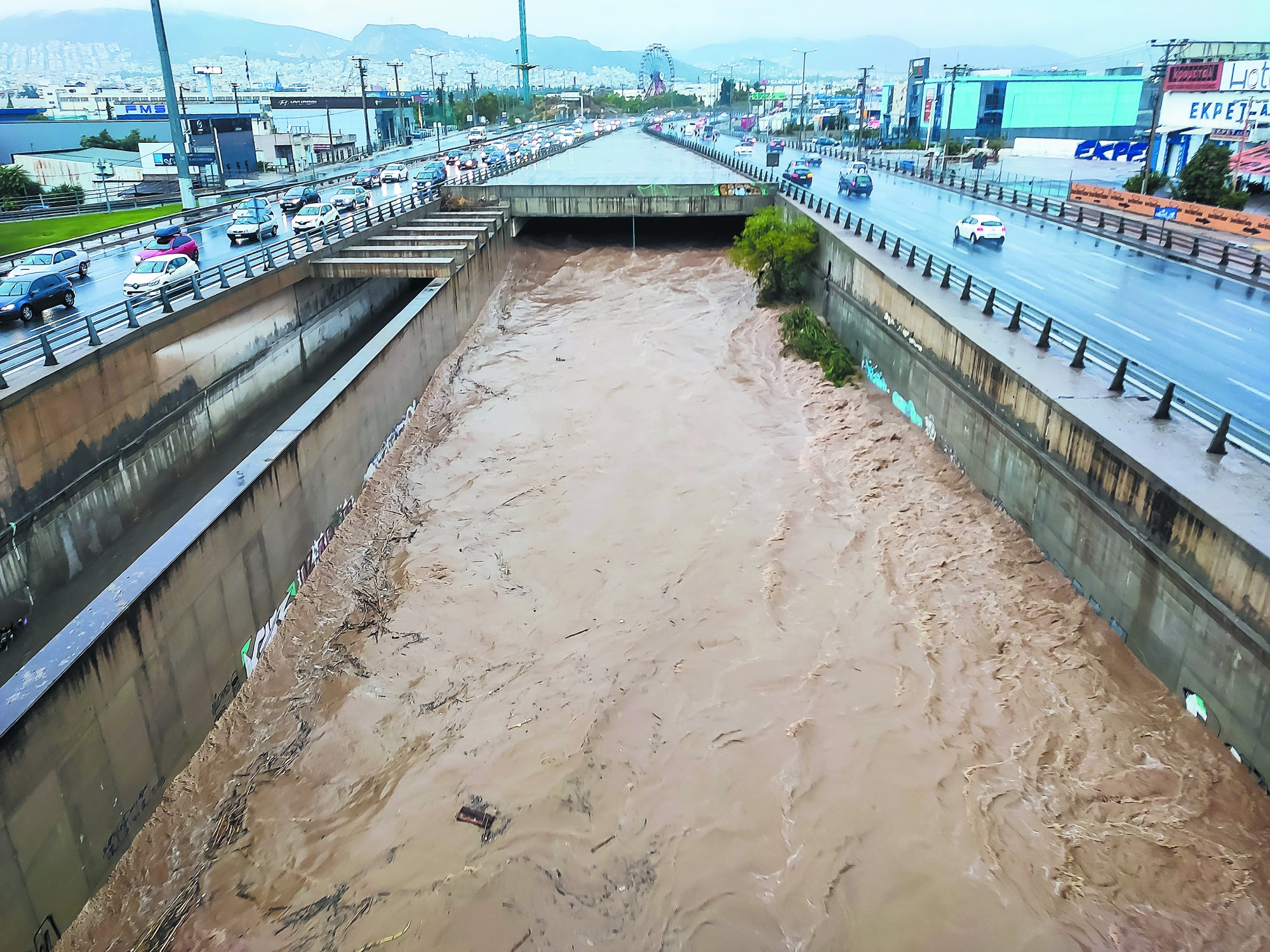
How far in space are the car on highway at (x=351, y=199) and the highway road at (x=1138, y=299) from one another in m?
29.2

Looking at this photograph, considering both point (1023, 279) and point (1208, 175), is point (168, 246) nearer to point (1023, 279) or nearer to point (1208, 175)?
point (1023, 279)

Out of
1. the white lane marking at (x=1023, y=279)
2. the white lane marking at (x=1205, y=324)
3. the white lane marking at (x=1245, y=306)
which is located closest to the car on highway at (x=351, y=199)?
the white lane marking at (x=1023, y=279)

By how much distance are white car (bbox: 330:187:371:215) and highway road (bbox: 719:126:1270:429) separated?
1150 inches

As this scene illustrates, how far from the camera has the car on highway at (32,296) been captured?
25078 mm

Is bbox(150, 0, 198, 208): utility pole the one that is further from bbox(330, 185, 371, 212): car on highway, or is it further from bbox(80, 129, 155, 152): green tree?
bbox(80, 129, 155, 152): green tree

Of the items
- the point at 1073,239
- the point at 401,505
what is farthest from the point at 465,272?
→ the point at 1073,239

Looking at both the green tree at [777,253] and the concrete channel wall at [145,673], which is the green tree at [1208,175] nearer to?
the green tree at [777,253]

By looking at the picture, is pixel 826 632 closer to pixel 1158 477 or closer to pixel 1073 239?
pixel 1158 477

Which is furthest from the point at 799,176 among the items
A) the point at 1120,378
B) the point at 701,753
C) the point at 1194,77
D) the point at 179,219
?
the point at 701,753

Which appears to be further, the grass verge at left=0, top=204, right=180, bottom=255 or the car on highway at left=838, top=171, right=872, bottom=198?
the car on highway at left=838, top=171, right=872, bottom=198

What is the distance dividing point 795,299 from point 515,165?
150 feet

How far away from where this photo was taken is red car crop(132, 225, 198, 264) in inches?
1346

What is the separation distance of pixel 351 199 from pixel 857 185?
32398 mm

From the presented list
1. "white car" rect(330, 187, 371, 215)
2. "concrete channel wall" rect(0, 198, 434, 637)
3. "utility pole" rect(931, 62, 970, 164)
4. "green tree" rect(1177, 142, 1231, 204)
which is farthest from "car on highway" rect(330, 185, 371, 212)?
"utility pole" rect(931, 62, 970, 164)
